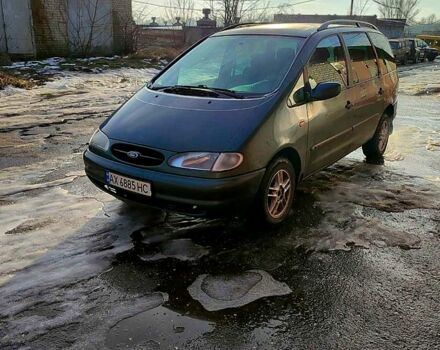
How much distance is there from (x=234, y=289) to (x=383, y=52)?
4.38 m

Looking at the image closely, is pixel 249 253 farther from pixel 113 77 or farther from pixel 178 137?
pixel 113 77

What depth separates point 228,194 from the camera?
3371mm

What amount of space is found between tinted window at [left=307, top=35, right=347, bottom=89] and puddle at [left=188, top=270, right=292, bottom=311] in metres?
1.98

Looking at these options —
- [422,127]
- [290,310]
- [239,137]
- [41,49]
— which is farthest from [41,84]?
[290,310]

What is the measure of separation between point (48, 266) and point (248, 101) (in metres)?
2.06

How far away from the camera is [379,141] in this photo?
20.6 ft

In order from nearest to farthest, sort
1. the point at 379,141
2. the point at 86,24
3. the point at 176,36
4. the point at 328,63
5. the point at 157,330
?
the point at 157,330, the point at 328,63, the point at 379,141, the point at 86,24, the point at 176,36

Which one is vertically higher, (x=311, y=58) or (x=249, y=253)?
(x=311, y=58)

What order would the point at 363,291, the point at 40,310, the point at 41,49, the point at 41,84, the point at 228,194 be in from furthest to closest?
the point at 41,49 → the point at 41,84 → the point at 228,194 → the point at 363,291 → the point at 40,310

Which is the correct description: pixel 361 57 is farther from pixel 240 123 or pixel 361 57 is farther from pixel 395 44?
pixel 395 44

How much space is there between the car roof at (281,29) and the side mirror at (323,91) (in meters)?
0.61

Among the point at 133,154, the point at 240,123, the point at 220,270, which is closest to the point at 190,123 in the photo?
the point at 240,123

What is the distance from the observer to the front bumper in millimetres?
3328

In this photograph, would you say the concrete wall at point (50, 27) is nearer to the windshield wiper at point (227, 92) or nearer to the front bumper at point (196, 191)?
the windshield wiper at point (227, 92)
